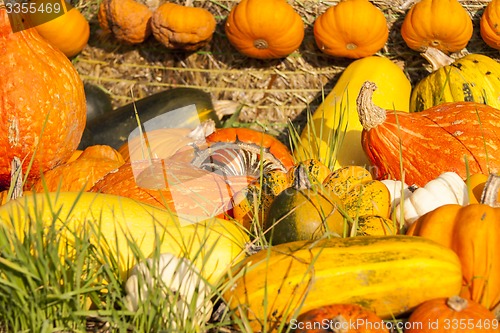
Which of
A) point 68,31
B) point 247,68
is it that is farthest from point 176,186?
point 68,31

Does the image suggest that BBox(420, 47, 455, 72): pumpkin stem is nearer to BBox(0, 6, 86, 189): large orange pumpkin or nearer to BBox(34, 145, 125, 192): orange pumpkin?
BBox(34, 145, 125, 192): orange pumpkin

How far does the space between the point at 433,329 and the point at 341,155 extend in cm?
228

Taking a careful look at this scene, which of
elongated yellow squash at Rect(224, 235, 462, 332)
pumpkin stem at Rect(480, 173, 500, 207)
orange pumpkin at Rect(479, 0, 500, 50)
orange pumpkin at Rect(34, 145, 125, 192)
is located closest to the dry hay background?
orange pumpkin at Rect(479, 0, 500, 50)

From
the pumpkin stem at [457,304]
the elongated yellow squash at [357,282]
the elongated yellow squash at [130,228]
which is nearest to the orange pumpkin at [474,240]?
the elongated yellow squash at [357,282]

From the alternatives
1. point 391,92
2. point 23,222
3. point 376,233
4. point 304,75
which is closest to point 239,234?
point 376,233

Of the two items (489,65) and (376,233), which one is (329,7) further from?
(376,233)

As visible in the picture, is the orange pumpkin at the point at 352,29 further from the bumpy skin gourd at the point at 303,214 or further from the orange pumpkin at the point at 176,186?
the bumpy skin gourd at the point at 303,214

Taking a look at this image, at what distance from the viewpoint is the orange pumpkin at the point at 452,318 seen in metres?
2.11

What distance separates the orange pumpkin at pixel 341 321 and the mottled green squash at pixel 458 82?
2545mm

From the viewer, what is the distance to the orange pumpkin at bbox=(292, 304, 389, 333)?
209cm

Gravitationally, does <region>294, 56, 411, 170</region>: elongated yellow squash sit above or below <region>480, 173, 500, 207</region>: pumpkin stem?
below

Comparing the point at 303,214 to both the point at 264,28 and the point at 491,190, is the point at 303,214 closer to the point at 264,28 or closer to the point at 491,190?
the point at 491,190

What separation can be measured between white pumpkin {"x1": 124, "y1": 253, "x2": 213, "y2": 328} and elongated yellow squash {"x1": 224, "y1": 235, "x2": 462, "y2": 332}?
0.11 metres

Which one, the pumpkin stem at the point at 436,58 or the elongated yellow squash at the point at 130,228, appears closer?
the elongated yellow squash at the point at 130,228
